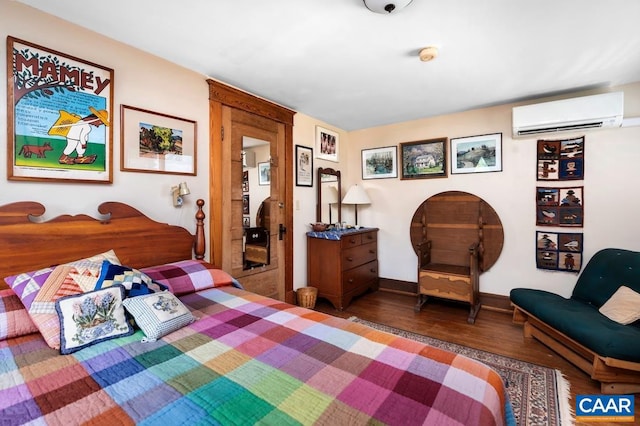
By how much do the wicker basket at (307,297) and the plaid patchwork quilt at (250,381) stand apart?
6.32ft

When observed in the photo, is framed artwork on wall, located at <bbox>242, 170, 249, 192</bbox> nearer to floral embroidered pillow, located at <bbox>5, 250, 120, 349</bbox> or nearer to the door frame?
the door frame

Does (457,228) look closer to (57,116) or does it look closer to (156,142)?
(156,142)

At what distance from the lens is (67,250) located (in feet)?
5.41

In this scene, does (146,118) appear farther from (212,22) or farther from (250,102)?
(250,102)

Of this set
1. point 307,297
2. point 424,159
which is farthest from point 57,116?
point 424,159

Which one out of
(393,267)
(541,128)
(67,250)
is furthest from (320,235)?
(541,128)

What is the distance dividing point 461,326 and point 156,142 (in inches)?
125

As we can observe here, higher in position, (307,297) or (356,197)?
(356,197)

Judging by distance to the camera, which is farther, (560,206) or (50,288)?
(560,206)

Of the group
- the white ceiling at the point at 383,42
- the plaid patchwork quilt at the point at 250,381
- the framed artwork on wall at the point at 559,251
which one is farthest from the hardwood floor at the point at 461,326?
the white ceiling at the point at 383,42

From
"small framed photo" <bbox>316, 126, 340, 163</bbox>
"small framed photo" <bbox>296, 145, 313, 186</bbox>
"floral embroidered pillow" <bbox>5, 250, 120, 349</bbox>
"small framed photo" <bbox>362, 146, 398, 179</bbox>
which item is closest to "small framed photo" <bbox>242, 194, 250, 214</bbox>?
"small framed photo" <bbox>296, 145, 313, 186</bbox>

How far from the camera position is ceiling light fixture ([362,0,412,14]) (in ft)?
4.97

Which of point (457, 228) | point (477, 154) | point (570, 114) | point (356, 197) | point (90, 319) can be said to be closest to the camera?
point (90, 319)

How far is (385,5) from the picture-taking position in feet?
5.06
